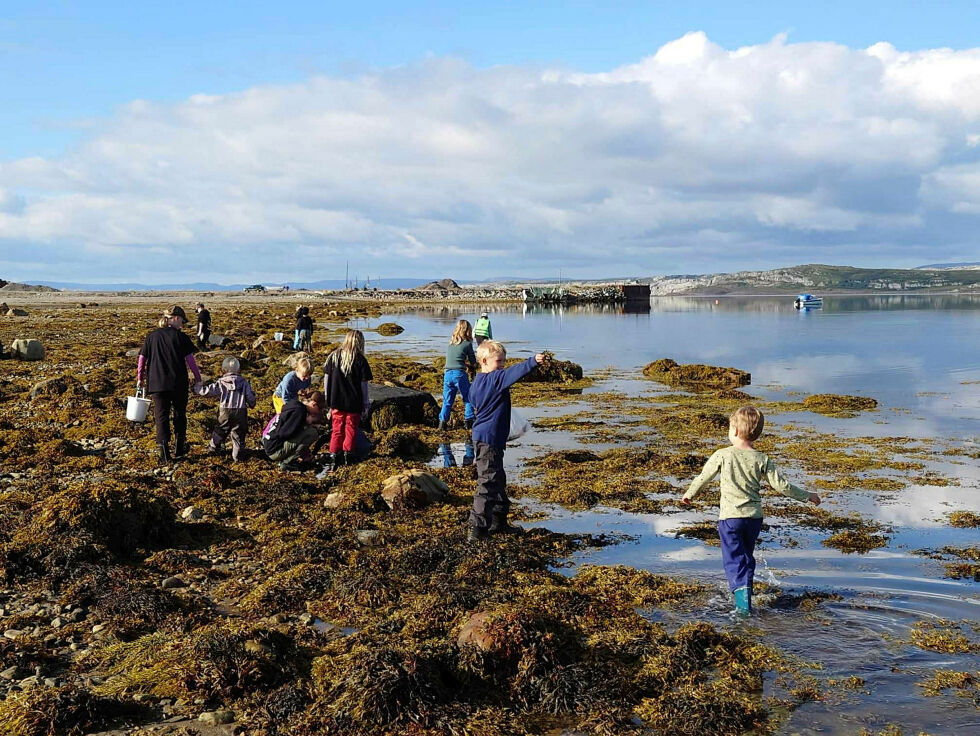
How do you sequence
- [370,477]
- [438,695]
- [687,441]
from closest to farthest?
[438,695] → [370,477] → [687,441]

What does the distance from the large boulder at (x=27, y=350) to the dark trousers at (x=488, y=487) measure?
22.4m

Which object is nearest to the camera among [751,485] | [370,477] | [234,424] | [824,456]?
[751,485]

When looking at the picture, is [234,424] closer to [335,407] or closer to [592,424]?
[335,407]

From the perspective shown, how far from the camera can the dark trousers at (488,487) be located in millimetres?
8289

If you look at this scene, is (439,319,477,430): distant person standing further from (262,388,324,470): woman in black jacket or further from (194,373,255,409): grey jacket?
(194,373,255,409): grey jacket

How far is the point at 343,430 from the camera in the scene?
38.6 feet

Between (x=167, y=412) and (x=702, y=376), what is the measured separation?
16.8m

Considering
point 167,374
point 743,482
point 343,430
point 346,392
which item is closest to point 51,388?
point 167,374

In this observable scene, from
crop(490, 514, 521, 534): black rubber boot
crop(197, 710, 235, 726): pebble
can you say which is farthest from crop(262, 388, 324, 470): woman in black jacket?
crop(197, 710, 235, 726): pebble

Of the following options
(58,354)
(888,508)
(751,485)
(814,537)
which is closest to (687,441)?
(888,508)

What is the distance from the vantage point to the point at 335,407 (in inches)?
454

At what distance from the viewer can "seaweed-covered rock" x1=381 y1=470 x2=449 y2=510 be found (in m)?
9.45

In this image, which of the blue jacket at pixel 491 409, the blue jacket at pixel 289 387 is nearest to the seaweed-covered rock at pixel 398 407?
the blue jacket at pixel 289 387

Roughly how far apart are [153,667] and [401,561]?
8.26 ft
